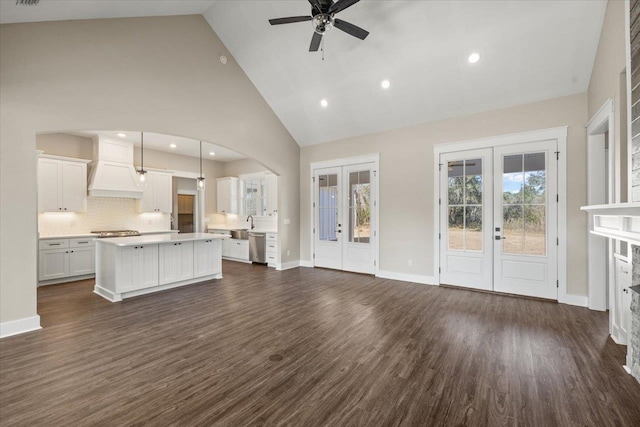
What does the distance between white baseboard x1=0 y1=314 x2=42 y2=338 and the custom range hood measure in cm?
368

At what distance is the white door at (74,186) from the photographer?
18.8 ft

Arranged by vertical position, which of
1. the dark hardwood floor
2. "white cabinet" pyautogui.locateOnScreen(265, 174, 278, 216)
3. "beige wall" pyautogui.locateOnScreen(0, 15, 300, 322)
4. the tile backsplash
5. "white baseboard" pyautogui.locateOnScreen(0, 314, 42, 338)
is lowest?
the dark hardwood floor

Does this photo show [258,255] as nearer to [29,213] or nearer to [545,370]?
[29,213]

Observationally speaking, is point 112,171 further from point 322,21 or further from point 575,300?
point 575,300

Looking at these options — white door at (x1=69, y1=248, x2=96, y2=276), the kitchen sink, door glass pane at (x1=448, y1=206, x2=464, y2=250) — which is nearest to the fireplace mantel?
door glass pane at (x1=448, y1=206, x2=464, y2=250)

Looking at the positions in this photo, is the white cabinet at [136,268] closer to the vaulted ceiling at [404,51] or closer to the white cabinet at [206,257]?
the white cabinet at [206,257]

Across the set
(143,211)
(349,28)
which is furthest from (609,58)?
(143,211)

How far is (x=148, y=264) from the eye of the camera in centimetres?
458

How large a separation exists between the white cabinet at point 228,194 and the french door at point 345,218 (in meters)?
3.08

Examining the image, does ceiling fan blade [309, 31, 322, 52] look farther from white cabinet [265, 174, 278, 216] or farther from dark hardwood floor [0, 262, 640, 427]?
white cabinet [265, 174, 278, 216]

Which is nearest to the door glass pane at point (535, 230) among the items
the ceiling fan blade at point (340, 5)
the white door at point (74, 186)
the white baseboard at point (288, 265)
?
the ceiling fan blade at point (340, 5)

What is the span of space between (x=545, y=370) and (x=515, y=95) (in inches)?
154

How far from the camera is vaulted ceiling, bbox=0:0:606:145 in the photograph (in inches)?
135

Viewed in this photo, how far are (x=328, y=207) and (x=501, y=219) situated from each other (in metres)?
3.47
